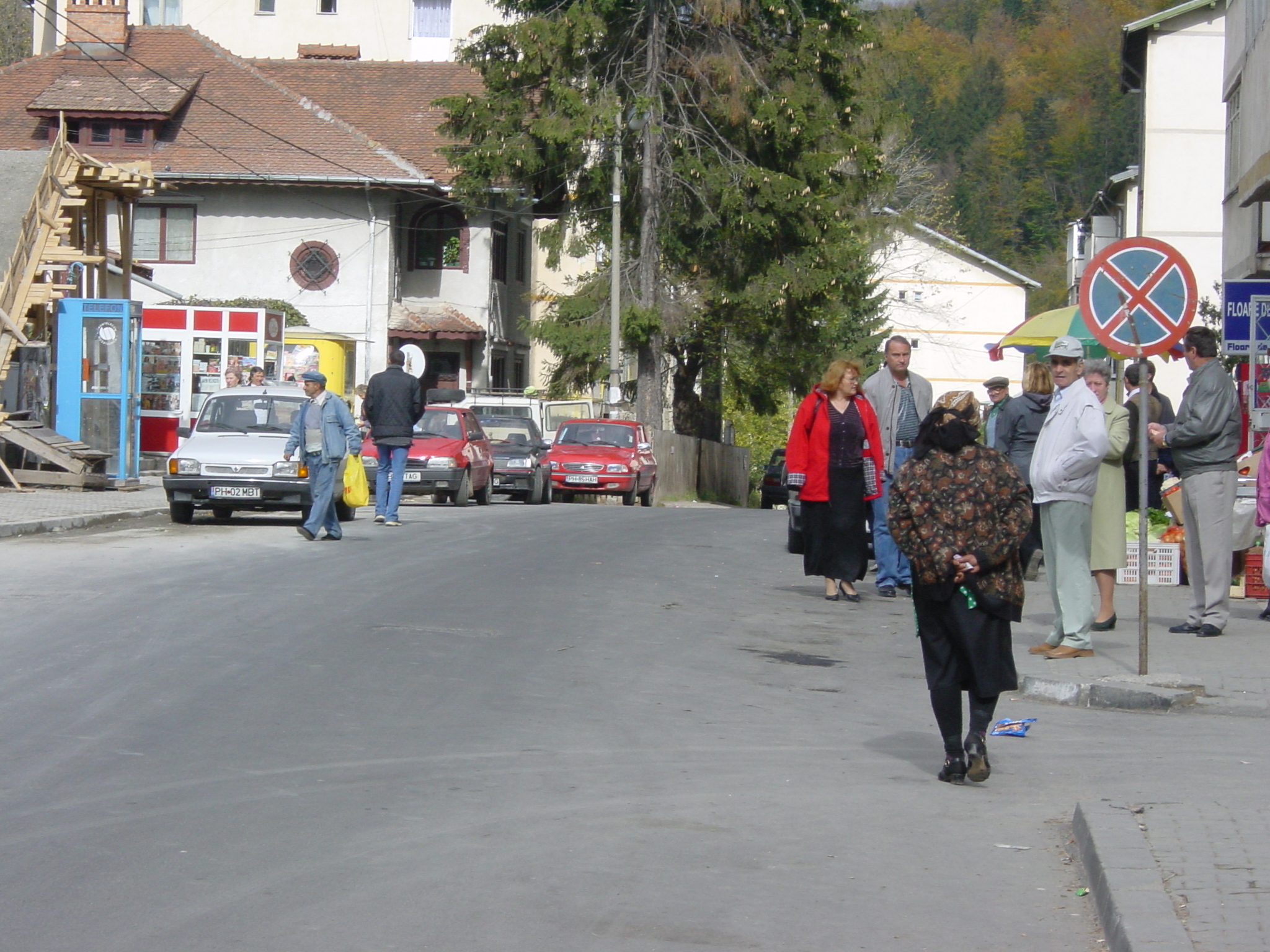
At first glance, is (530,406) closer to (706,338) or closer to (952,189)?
(706,338)

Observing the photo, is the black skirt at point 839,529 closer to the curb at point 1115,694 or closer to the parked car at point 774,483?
the curb at point 1115,694

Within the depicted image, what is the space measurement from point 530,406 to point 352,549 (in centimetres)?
2119

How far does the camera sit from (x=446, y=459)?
1014 inches

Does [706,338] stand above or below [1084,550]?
above

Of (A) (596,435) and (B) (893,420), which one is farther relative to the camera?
(A) (596,435)

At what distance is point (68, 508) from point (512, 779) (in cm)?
1495

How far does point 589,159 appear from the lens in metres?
39.2

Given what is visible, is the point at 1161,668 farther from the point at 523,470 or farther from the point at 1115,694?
the point at 523,470

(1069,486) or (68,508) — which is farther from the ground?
(1069,486)

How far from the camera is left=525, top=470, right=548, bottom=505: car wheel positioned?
30453 millimetres

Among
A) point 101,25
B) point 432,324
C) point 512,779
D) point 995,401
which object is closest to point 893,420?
point 995,401

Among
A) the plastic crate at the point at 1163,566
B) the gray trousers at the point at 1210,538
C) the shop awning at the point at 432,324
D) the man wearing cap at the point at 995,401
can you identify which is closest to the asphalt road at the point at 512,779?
the gray trousers at the point at 1210,538

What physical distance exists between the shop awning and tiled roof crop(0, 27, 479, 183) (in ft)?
12.5

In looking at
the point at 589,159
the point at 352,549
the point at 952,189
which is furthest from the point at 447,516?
the point at 952,189
